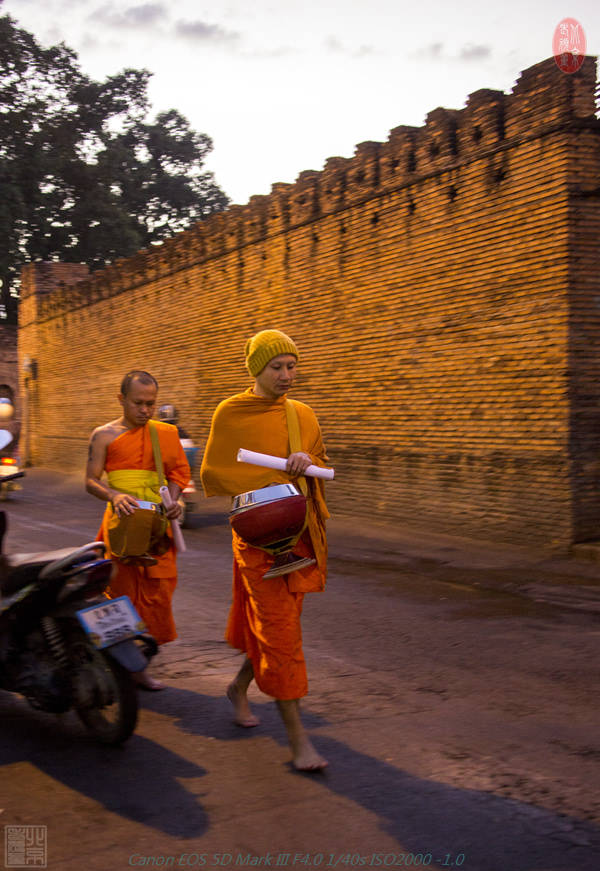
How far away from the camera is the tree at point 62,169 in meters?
39.5

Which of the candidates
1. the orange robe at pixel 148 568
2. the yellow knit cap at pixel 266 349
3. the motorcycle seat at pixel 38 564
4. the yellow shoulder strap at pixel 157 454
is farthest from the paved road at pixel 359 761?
the yellow knit cap at pixel 266 349

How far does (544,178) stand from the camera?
10.4m

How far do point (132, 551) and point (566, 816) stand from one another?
2.53 m

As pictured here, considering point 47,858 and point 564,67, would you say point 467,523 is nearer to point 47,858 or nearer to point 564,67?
point 564,67

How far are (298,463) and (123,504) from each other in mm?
1369

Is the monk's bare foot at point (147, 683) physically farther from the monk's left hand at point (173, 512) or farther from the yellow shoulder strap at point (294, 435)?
the yellow shoulder strap at point (294, 435)

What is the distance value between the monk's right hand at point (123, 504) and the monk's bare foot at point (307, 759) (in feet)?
5.44

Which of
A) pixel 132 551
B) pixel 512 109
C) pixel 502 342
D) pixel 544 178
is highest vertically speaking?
pixel 512 109

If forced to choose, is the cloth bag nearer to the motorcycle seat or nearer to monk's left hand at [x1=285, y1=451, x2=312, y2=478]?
the motorcycle seat

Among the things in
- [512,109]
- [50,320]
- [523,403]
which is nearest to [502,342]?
[523,403]

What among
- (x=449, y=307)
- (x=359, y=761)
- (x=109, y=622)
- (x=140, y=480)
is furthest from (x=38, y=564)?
(x=449, y=307)

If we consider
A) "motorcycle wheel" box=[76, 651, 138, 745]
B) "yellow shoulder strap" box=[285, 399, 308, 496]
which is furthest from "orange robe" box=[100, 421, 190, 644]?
"yellow shoulder strap" box=[285, 399, 308, 496]

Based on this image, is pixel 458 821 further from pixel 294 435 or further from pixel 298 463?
pixel 294 435

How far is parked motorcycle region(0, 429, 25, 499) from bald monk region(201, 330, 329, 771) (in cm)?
154
